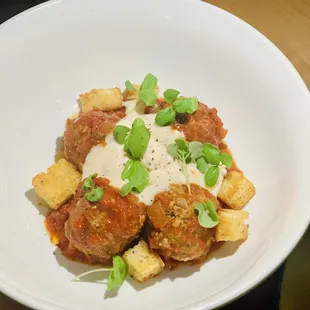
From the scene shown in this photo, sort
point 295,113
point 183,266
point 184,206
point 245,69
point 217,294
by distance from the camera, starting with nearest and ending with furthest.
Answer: point 217,294, point 184,206, point 183,266, point 295,113, point 245,69

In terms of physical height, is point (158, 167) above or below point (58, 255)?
above

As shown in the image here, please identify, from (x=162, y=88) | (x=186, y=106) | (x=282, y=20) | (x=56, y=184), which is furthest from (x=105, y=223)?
(x=282, y=20)

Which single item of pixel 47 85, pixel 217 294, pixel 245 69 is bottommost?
pixel 47 85

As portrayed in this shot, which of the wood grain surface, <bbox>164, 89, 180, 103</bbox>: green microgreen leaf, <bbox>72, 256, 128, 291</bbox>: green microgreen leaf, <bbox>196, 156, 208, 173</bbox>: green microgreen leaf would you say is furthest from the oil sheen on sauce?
the wood grain surface

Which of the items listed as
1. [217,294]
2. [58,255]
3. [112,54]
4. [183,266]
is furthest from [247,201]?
[112,54]

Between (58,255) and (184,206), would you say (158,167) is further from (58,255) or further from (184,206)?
(58,255)

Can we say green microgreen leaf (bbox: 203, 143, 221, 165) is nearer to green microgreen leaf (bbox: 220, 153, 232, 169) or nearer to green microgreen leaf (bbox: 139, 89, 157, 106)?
green microgreen leaf (bbox: 220, 153, 232, 169)

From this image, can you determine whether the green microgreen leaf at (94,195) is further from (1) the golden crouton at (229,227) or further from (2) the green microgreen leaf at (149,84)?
(2) the green microgreen leaf at (149,84)

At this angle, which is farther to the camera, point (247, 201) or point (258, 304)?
point (247, 201)
